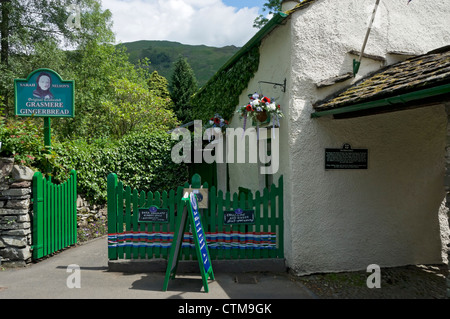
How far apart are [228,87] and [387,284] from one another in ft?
17.6

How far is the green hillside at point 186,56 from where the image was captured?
114m

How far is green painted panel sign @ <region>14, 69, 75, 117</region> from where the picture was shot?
6.39 metres

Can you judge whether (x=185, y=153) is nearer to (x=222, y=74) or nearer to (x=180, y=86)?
(x=222, y=74)

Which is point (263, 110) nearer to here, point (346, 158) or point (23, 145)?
point (346, 158)

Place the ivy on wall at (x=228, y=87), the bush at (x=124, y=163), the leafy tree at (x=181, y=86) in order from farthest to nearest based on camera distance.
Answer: the leafy tree at (x=181, y=86), the bush at (x=124, y=163), the ivy on wall at (x=228, y=87)

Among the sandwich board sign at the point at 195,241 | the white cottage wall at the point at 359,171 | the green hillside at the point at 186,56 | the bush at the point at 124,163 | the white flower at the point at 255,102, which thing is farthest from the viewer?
the green hillside at the point at 186,56

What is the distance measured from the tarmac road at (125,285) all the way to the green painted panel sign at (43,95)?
2.78 m

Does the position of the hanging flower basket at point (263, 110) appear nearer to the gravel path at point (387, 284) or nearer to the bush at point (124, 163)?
the gravel path at point (387, 284)

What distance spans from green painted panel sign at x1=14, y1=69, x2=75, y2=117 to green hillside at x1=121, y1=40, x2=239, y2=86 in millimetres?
91790

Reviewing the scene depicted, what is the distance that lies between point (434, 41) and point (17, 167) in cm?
736

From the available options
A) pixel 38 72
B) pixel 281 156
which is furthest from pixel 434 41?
pixel 38 72

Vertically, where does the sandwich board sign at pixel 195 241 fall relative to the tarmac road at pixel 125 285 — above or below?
above

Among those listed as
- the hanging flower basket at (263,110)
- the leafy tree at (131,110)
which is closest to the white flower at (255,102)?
the hanging flower basket at (263,110)

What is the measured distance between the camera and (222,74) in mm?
9023
